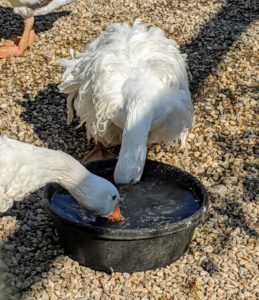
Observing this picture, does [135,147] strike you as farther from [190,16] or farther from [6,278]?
[190,16]

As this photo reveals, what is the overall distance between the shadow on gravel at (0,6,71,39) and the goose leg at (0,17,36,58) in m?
0.38

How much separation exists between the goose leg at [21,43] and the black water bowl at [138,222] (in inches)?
106

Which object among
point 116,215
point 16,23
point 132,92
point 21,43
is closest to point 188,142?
point 132,92

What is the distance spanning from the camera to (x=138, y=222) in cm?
411

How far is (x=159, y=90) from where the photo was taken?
4.75m

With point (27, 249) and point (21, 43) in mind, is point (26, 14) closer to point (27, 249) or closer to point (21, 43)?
point (21, 43)

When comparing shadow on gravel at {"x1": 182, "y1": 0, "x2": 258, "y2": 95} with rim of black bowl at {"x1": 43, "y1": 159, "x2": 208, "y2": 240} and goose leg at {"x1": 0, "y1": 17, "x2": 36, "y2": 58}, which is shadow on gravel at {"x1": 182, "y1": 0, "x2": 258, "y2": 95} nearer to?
goose leg at {"x1": 0, "y1": 17, "x2": 36, "y2": 58}

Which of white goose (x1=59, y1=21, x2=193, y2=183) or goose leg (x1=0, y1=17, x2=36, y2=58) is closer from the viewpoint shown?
white goose (x1=59, y1=21, x2=193, y2=183)

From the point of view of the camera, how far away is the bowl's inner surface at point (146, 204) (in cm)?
405

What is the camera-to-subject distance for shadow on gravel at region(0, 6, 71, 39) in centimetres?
742

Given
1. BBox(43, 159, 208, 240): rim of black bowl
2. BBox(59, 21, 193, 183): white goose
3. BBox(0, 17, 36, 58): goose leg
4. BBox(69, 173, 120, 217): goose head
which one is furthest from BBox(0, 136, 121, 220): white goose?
BBox(0, 17, 36, 58): goose leg

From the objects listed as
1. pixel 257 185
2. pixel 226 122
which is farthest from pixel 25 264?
pixel 226 122

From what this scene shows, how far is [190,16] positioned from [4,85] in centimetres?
228

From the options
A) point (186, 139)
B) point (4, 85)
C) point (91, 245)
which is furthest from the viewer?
point (4, 85)
